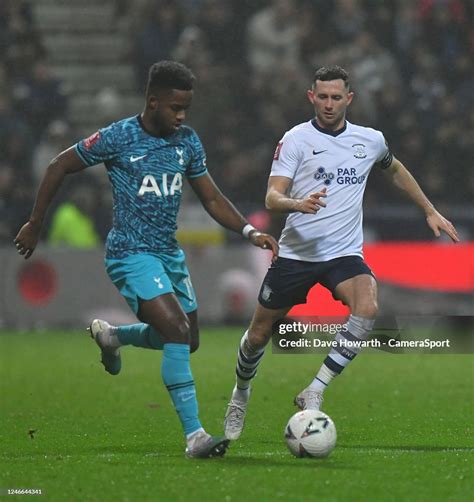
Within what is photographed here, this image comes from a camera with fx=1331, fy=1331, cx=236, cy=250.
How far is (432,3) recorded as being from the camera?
67.4 ft

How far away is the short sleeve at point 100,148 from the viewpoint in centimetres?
765

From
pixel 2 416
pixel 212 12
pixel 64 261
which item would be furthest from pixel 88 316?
pixel 2 416

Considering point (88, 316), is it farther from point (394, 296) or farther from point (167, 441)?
point (167, 441)

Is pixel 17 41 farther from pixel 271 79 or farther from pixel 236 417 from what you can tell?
pixel 236 417

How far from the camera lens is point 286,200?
311 inches

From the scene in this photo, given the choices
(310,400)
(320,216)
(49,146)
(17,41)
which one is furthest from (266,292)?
(17,41)

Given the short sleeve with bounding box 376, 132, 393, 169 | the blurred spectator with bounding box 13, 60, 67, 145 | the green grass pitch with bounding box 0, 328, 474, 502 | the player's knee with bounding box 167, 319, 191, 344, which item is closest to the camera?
the green grass pitch with bounding box 0, 328, 474, 502

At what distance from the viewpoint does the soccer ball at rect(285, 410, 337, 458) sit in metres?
7.28

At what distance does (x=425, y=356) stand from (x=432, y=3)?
24.8 feet

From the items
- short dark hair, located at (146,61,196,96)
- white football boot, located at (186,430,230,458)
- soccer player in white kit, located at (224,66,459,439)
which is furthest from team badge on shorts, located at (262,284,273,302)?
short dark hair, located at (146,61,196,96)

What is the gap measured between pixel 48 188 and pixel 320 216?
1.82 metres

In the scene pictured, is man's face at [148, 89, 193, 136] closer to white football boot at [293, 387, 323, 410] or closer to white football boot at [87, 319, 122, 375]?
white football boot at [87, 319, 122, 375]

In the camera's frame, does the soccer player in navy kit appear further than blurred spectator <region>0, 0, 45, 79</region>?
No

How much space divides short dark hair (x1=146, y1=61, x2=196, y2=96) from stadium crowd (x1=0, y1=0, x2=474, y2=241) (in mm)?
10474
